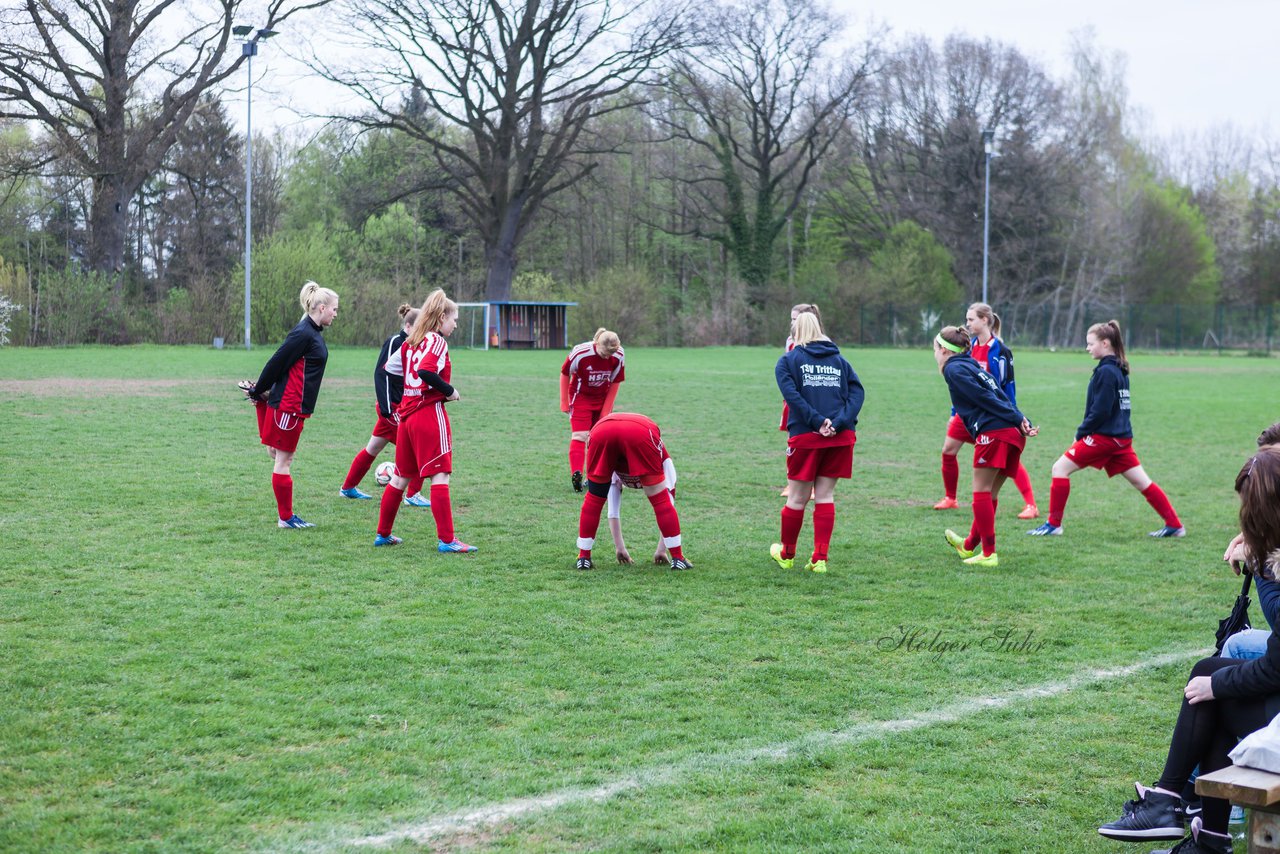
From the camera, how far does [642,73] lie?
46.0m

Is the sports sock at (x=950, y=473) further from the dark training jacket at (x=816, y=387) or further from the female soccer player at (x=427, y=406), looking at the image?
the female soccer player at (x=427, y=406)

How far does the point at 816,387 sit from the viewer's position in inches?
298

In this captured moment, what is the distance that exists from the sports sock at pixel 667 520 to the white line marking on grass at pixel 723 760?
2.87m

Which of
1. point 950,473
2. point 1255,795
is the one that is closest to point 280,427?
point 950,473

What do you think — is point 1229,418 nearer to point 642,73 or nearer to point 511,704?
point 511,704

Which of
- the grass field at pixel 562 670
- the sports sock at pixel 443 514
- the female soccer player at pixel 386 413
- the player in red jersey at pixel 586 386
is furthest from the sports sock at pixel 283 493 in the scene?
the player in red jersey at pixel 586 386

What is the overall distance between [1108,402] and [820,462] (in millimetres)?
2799

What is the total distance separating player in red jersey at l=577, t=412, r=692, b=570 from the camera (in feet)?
24.3

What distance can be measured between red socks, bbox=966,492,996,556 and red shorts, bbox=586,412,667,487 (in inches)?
88.2

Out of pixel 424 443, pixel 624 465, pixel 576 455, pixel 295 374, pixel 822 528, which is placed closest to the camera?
pixel 624 465

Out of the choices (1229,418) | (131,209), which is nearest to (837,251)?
(131,209)

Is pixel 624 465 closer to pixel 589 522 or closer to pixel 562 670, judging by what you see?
pixel 589 522

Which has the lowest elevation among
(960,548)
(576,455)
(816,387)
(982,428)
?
(960,548)

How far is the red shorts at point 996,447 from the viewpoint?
806 cm
